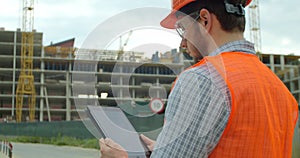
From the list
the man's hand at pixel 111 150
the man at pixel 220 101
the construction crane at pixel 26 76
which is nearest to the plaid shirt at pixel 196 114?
the man at pixel 220 101

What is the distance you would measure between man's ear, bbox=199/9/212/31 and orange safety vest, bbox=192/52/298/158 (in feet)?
0.34

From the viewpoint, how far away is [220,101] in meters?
0.97

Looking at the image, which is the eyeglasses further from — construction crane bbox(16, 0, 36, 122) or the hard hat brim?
construction crane bbox(16, 0, 36, 122)

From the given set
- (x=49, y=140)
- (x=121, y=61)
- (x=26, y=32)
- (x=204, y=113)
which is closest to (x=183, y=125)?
(x=204, y=113)

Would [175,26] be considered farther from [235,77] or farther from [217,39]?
[235,77]

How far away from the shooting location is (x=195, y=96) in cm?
96

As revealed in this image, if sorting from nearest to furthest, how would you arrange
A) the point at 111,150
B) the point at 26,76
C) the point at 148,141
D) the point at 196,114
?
the point at 196,114
the point at 111,150
the point at 148,141
the point at 26,76

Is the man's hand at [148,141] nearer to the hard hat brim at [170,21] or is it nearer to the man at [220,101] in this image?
the man at [220,101]

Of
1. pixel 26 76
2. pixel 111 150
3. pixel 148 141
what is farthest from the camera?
pixel 26 76

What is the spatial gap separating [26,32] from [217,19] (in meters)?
67.9

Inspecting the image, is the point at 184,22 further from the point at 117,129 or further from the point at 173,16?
the point at 117,129

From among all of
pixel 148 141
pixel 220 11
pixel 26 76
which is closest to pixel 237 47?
pixel 220 11

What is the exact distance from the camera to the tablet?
1.14 meters

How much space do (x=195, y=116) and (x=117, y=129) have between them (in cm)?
28
